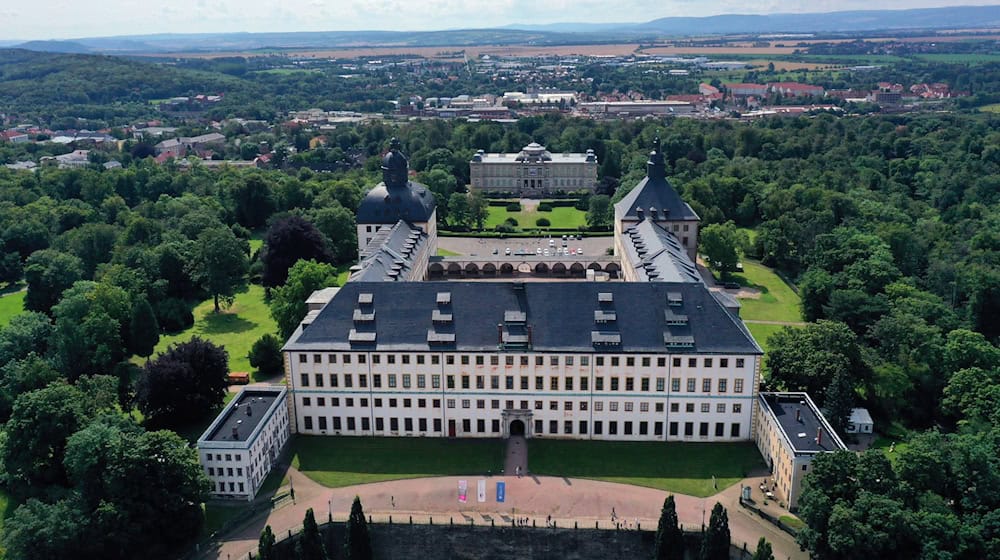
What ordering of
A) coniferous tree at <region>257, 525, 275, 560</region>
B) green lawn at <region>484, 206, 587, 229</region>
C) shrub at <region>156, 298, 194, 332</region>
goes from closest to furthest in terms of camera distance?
coniferous tree at <region>257, 525, 275, 560</region>, shrub at <region>156, 298, 194, 332</region>, green lawn at <region>484, 206, 587, 229</region>

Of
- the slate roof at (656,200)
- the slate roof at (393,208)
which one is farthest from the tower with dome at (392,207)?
the slate roof at (656,200)

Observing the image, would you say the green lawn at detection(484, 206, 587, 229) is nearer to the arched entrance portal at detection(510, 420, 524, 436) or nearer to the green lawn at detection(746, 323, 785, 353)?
the green lawn at detection(746, 323, 785, 353)

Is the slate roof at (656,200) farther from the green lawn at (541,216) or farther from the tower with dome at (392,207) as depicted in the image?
the green lawn at (541,216)

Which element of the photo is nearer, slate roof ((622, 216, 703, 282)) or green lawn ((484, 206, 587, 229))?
slate roof ((622, 216, 703, 282))

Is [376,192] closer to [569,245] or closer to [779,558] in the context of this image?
[569,245]

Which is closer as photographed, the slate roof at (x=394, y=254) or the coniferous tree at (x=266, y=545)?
the coniferous tree at (x=266, y=545)

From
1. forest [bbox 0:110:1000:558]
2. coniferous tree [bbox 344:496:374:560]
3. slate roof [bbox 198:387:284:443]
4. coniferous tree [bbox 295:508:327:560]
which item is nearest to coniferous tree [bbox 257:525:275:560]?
coniferous tree [bbox 295:508:327:560]

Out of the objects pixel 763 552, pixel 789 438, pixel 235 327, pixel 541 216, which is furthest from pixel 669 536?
pixel 541 216
